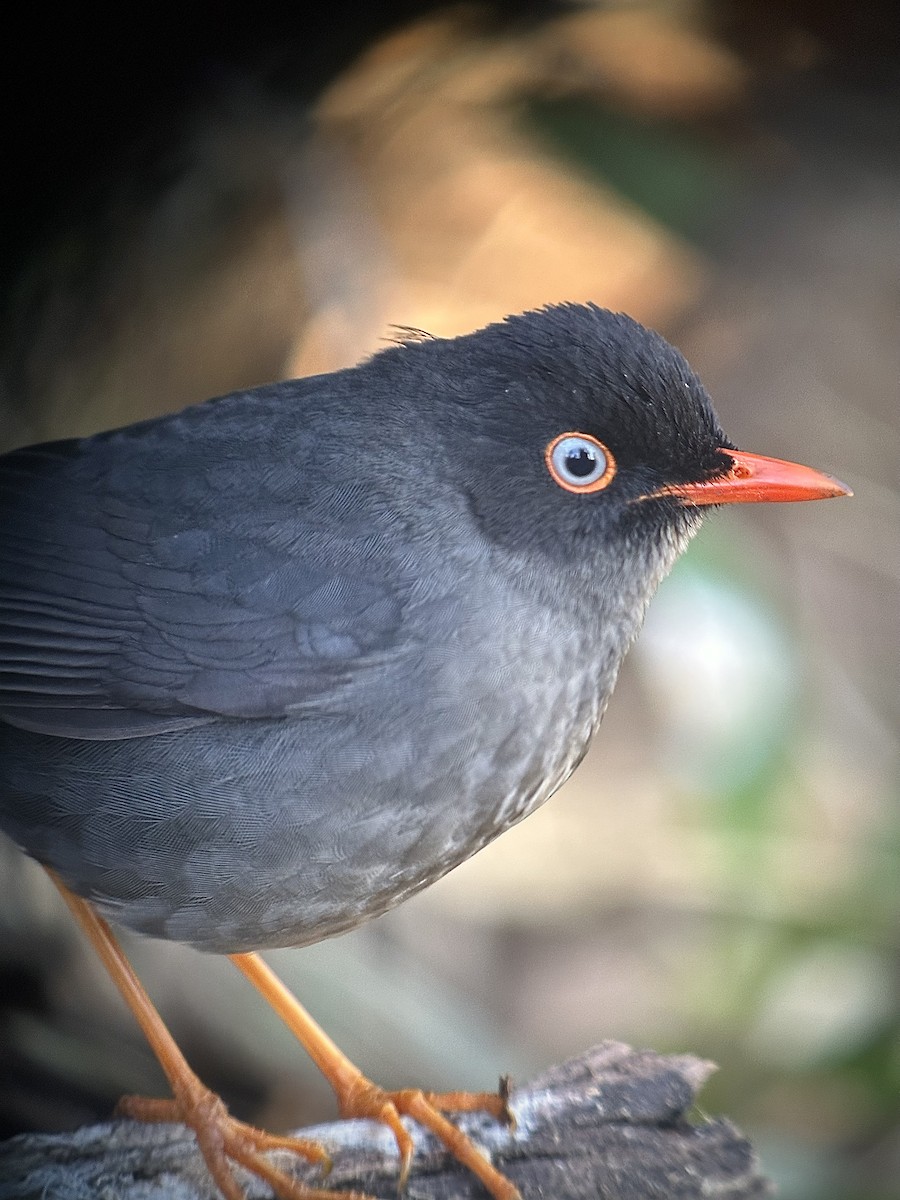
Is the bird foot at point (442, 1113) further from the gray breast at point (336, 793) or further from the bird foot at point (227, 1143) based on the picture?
the gray breast at point (336, 793)

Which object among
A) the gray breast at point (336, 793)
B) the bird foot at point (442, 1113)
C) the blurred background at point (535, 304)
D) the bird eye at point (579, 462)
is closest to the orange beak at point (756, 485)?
the bird eye at point (579, 462)

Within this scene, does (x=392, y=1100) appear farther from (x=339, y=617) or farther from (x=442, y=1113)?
(x=339, y=617)

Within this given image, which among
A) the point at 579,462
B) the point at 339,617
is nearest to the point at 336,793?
the point at 339,617

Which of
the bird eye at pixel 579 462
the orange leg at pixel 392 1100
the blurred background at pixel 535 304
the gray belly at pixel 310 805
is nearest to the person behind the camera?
the gray belly at pixel 310 805

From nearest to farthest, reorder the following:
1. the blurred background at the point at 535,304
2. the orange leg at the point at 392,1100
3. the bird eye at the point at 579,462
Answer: the bird eye at the point at 579,462, the orange leg at the point at 392,1100, the blurred background at the point at 535,304

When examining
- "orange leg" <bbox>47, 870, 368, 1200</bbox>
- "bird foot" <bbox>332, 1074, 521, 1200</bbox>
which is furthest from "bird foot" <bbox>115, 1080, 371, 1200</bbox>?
"bird foot" <bbox>332, 1074, 521, 1200</bbox>

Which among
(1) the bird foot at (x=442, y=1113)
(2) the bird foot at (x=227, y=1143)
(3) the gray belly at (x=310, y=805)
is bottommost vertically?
(2) the bird foot at (x=227, y=1143)
